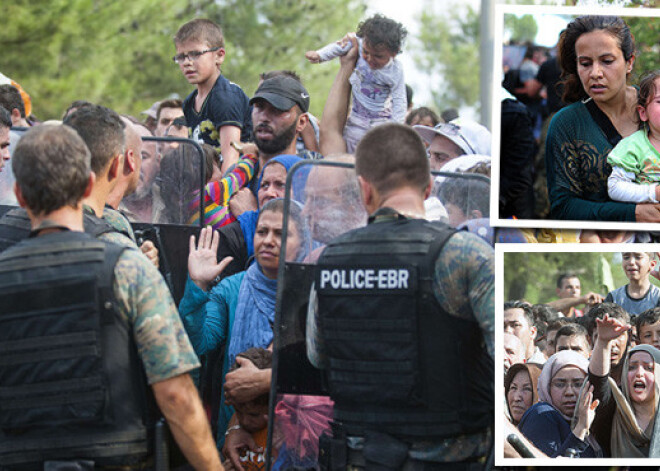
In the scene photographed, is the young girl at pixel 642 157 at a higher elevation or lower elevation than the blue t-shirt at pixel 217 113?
lower

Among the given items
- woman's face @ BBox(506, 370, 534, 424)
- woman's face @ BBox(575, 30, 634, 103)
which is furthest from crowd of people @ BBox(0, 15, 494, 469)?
woman's face @ BBox(575, 30, 634, 103)

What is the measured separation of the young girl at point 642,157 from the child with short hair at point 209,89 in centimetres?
262

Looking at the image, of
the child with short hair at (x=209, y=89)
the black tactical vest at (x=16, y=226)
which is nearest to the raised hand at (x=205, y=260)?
the black tactical vest at (x=16, y=226)

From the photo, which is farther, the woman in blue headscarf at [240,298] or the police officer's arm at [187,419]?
the woman in blue headscarf at [240,298]

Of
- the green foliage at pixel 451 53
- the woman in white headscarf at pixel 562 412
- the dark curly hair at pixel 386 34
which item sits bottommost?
the woman in white headscarf at pixel 562 412

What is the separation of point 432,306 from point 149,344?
3.34 feet

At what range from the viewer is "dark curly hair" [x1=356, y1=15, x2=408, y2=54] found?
5.88 metres

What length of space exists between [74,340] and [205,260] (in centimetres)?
122

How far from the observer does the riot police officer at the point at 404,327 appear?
399 centimetres

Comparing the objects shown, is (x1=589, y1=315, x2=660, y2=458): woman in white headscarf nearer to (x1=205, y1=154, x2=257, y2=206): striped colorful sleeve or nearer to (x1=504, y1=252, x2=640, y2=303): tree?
(x1=504, y1=252, x2=640, y2=303): tree

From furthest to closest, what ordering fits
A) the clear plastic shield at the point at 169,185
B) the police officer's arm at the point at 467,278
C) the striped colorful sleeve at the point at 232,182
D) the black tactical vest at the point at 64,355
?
the striped colorful sleeve at the point at 232,182
the clear plastic shield at the point at 169,185
the police officer's arm at the point at 467,278
the black tactical vest at the point at 64,355

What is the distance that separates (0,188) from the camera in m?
4.97

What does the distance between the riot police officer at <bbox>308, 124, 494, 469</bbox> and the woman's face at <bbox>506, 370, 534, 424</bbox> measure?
7.5 inches

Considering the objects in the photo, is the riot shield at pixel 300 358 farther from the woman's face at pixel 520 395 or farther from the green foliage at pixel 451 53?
the green foliage at pixel 451 53
